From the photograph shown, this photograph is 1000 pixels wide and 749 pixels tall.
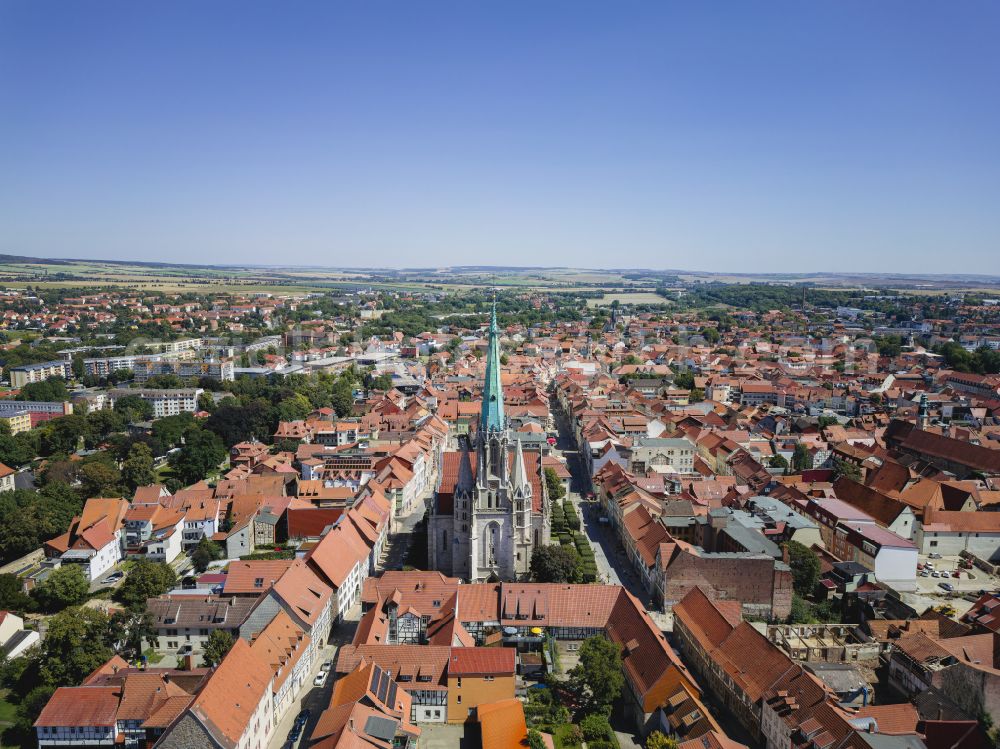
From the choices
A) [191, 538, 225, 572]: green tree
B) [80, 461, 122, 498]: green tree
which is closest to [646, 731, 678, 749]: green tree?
[191, 538, 225, 572]: green tree

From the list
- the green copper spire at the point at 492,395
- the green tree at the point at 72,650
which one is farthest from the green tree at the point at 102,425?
the green copper spire at the point at 492,395

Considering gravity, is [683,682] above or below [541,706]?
above

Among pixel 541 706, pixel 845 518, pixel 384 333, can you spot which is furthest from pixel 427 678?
pixel 384 333

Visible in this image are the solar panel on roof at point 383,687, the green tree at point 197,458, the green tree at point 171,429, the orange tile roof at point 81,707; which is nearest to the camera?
the orange tile roof at point 81,707

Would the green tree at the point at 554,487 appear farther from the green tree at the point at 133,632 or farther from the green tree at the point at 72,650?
the green tree at the point at 72,650

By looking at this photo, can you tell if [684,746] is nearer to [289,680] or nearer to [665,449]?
[289,680]

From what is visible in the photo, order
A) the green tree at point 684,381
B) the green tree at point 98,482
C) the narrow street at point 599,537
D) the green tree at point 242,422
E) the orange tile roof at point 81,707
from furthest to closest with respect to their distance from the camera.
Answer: the green tree at point 684,381, the green tree at point 242,422, the green tree at point 98,482, the narrow street at point 599,537, the orange tile roof at point 81,707
